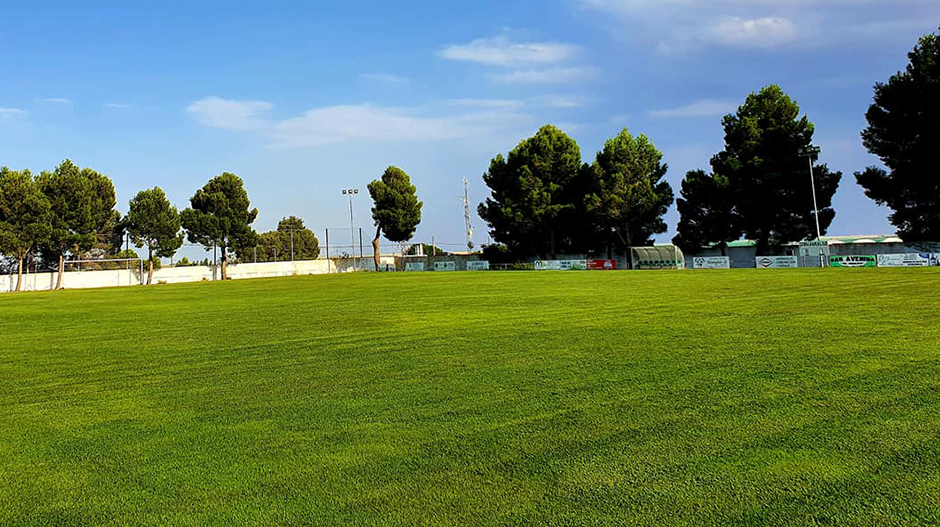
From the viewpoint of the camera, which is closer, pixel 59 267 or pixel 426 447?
pixel 426 447

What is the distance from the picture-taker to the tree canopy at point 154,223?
60938 millimetres

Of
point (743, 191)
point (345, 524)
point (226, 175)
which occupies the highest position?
point (226, 175)

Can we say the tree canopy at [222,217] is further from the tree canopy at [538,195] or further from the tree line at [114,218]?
the tree canopy at [538,195]

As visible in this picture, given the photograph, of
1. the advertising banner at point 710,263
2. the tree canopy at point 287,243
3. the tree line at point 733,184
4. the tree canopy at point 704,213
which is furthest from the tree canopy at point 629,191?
the tree canopy at point 287,243

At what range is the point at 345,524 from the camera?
3311 millimetres

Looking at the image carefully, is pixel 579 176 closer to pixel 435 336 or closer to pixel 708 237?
pixel 708 237

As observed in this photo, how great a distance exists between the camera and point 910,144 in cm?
3759

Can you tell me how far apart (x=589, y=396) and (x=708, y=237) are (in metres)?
46.6

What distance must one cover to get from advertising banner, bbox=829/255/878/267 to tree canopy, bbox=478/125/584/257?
22027 millimetres

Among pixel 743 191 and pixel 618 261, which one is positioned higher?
pixel 743 191

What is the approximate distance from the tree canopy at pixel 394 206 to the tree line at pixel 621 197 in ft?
45.2

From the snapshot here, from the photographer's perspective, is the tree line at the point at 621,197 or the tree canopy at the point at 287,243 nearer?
the tree line at the point at 621,197

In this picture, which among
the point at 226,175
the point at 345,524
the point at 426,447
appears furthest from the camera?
the point at 226,175

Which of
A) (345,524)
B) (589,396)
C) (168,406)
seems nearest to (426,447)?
(345,524)
